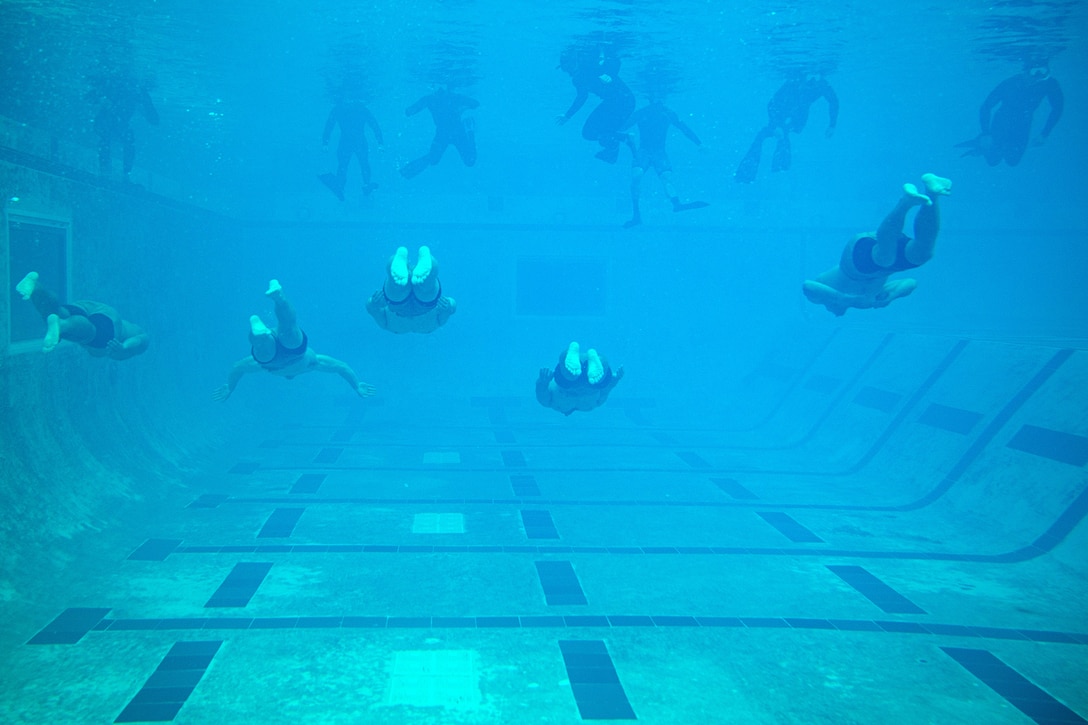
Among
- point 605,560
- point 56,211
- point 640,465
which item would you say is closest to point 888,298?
point 605,560

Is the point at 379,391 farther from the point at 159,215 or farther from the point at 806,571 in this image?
the point at 806,571

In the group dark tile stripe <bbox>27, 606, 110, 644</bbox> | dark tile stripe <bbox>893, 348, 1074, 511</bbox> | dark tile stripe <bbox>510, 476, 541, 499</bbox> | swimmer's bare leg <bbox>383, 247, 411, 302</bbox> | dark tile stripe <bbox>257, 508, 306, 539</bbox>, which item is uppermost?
swimmer's bare leg <bbox>383, 247, 411, 302</bbox>

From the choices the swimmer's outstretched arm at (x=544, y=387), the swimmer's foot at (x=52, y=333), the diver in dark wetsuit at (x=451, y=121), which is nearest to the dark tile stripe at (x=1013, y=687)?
the swimmer's outstretched arm at (x=544, y=387)

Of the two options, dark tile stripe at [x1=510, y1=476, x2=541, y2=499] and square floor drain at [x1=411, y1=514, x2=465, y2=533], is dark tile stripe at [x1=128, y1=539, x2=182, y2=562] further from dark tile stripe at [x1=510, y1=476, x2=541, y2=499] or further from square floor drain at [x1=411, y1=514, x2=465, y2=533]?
dark tile stripe at [x1=510, y1=476, x2=541, y2=499]

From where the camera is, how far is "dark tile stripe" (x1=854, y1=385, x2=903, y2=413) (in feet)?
42.8

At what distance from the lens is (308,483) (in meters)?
10.9

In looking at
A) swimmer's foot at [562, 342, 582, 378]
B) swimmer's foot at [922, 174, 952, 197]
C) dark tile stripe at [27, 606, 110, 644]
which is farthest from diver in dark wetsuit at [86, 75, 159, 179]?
swimmer's foot at [922, 174, 952, 197]

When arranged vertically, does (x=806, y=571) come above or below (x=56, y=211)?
below

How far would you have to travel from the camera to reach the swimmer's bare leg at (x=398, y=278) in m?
5.96

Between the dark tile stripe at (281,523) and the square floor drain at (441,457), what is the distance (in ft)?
11.4

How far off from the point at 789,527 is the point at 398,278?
6.96m

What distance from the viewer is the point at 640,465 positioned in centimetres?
1283

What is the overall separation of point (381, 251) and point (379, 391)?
5.16 meters

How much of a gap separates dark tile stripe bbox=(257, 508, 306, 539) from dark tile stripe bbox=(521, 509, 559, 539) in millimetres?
3326
